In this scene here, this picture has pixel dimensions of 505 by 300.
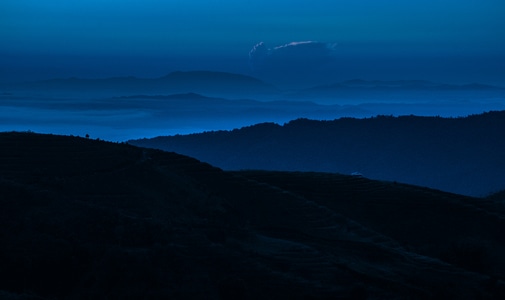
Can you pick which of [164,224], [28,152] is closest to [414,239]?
[164,224]

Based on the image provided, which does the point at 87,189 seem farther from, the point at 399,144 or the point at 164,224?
the point at 399,144

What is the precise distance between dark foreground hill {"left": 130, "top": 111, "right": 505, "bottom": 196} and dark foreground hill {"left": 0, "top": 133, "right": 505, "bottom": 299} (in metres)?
90.6

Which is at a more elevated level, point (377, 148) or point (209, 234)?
point (377, 148)

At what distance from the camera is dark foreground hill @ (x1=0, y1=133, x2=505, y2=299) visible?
2916cm

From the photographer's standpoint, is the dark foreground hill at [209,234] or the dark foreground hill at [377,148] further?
the dark foreground hill at [377,148]

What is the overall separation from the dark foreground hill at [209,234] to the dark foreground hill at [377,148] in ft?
297

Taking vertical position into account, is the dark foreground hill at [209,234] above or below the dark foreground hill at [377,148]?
below

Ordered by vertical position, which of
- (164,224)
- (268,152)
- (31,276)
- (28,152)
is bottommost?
(31,276)

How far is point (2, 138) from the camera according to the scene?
151ft

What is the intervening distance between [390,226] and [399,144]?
115356 millimetres

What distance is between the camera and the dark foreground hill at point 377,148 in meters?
147

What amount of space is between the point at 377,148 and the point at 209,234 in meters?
129

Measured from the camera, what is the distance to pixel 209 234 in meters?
34.2

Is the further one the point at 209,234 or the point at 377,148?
the point at 377,148
